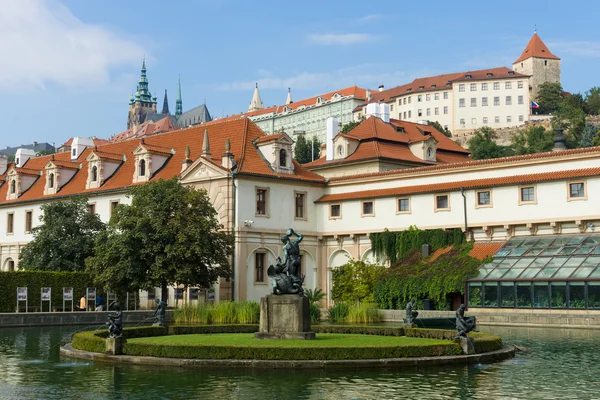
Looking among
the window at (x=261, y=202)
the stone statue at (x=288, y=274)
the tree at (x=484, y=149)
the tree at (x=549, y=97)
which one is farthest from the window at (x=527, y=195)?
the tree at (x=549, y=97)

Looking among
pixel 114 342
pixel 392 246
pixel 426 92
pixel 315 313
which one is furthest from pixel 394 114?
pixel 114 342

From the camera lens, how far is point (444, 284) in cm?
4738

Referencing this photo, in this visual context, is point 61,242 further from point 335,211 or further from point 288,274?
point 288,274

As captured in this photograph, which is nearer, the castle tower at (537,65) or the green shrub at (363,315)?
the green shrub at (363,315)

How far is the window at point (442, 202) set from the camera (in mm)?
51562

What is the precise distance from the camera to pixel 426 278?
4850 centimetres

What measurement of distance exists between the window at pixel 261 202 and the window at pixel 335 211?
5.23 meters

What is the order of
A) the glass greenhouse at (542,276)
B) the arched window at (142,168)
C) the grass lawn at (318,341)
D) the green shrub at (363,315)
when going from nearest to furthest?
the grass lawn at (318,341) → the glass greenhouse at (542,276) → the green shrub at (363,315) → the arched window at (142,168)

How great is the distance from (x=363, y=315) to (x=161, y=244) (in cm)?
1235

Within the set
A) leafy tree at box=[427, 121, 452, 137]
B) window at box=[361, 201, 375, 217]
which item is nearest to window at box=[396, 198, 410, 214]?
window at box=[361, 201, 375, 217]

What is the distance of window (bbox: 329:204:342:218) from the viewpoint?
188 feet

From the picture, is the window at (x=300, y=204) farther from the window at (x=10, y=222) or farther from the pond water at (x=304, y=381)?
the pond water at (x=304, y=381)

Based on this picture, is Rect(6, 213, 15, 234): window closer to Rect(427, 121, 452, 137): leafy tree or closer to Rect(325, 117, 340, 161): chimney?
Rect(325, 117, 340, 161): chimney

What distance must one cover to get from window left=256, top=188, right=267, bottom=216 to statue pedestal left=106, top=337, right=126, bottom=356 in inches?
1213
